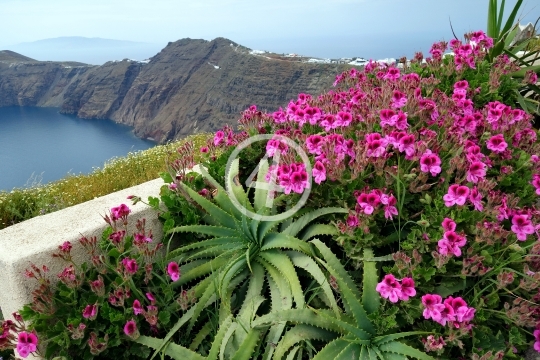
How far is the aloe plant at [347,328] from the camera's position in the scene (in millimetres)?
2201

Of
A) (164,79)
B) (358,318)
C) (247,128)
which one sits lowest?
(164,79)

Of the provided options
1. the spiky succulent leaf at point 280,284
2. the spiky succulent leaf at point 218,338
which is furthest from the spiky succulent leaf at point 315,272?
the spiky succulent leaf at point 218,338

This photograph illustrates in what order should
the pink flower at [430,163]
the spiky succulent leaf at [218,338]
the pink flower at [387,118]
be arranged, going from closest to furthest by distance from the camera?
the spiky succulent leaf at [218,338], the pink flower at [430,163], the pink flower at [387,118]

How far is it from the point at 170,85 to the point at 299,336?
5617 inches

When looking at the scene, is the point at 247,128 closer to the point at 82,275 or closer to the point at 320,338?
the point at 82,275

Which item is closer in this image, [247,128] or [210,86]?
[247,128]

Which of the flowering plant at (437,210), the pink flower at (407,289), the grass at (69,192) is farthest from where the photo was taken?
the grass at (69,192)

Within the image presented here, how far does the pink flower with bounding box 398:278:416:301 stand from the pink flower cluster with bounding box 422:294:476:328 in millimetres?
68

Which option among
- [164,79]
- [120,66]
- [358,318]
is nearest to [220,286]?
[358,318]

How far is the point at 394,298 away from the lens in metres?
2.20

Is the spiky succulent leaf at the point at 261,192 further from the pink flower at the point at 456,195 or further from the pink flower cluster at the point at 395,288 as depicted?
the pink flower at the point at 456,195

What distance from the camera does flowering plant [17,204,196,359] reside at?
8.73 ft

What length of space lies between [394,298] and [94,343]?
5.85 ft

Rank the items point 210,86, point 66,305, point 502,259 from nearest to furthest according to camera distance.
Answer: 1. point 502,259
2. point 66,305
3. point 210,86
